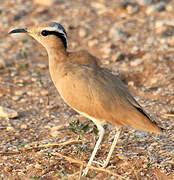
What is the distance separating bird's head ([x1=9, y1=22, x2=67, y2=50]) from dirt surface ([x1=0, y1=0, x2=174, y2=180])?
436 mm

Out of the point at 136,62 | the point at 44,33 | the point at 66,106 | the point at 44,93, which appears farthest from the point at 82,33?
the point at 44,33

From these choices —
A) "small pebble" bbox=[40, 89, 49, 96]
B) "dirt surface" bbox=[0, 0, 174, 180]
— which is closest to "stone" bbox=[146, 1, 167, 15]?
"dirt surface" bbox=[0, 0, 174, 180]

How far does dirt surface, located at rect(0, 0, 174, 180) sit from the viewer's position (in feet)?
14.5

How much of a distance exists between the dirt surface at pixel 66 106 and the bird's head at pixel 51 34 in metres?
0.44

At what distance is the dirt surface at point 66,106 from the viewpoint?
443cm

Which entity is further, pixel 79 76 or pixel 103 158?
pixel 103 158

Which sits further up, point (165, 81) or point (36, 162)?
point (165, 81)

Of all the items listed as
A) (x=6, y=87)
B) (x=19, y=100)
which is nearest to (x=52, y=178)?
(x=19, y=100)

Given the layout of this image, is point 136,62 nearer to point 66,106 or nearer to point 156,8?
point 66,106

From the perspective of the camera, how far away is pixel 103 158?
4.61 metres

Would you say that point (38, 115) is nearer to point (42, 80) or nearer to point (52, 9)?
point (42, 80)

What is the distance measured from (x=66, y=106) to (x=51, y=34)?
64.2 inches

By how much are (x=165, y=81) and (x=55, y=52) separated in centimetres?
239

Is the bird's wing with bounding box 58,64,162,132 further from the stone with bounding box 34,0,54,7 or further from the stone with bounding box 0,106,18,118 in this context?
the stone with bounding box 34,0,54,7
